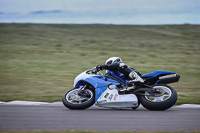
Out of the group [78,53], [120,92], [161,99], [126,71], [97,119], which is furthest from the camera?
[78,53]

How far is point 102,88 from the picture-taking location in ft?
24.4

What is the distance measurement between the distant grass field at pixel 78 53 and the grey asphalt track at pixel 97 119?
2211 millimetres

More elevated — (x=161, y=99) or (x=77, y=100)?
(x=161, y=99)

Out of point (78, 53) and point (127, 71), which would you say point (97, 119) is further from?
point (78, 53)

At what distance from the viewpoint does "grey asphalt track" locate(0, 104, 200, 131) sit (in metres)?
5.64

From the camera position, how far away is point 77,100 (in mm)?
7488

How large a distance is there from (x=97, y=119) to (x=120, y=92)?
1243mm

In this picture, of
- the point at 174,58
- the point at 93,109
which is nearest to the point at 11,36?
the point at 174,58

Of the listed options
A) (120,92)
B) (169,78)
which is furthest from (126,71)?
(169,78)

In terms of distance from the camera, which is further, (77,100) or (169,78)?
(77,100)

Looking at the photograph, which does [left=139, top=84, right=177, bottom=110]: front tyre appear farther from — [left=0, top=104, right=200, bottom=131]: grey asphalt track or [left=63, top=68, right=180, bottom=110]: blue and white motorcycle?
[left=0, top=104, right=200, bottom=131]: grey asphalt track

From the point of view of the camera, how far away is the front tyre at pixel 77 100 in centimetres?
740

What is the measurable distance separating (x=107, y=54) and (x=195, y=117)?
15337mm

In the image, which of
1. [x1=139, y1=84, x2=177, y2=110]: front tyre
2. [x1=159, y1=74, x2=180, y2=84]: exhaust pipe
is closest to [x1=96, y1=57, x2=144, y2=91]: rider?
[x1=139, y1=84, x2=177, y2=110]: front tyre
